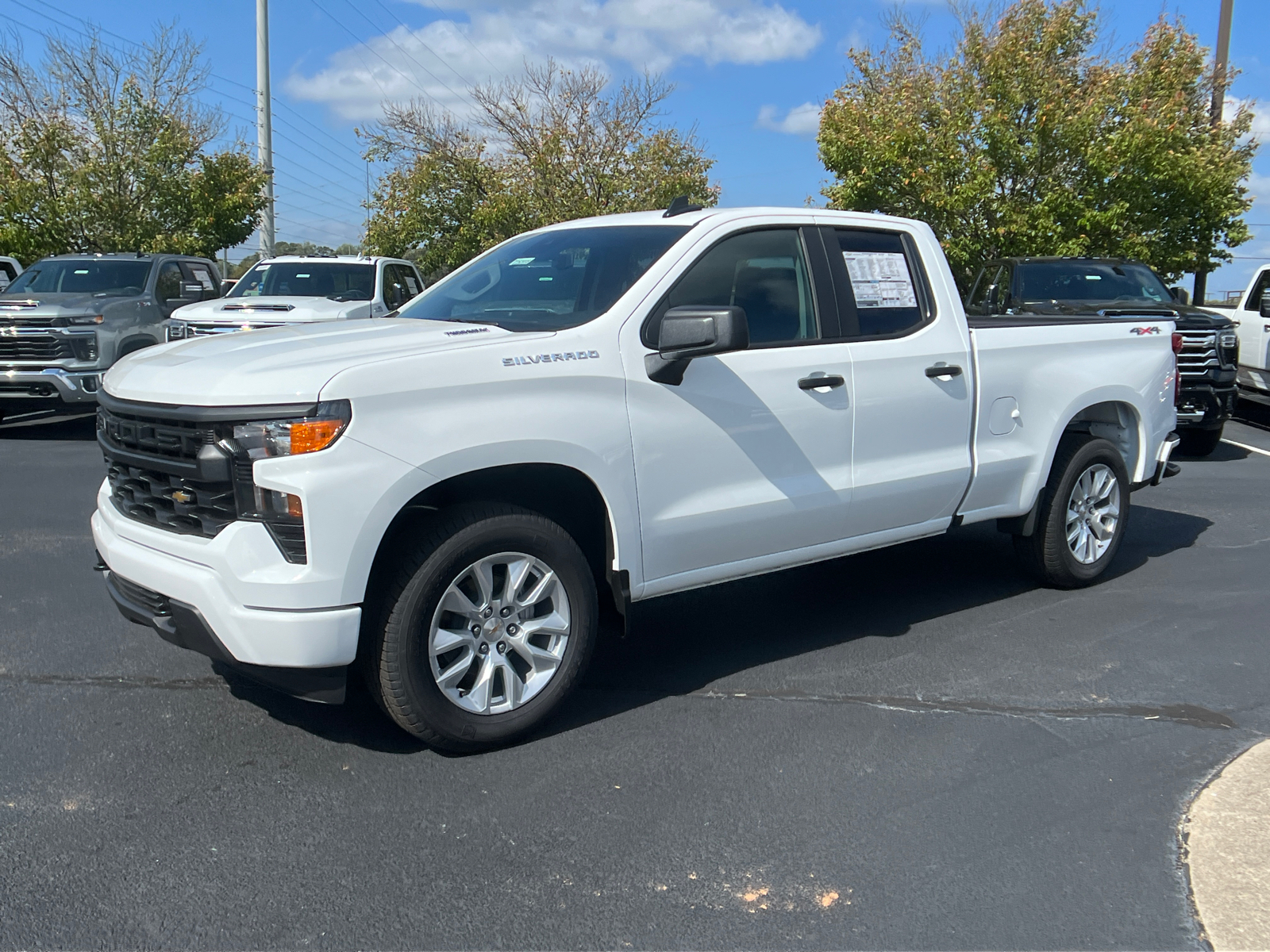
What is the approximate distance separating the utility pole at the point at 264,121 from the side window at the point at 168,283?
1081 centimetres

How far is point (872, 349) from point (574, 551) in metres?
1.77

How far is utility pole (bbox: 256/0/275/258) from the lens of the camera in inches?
973

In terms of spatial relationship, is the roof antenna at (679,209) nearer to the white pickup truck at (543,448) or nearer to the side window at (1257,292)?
the white pickup truck at (543,448)

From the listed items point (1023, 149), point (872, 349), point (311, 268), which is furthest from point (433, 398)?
point (1023, 149)

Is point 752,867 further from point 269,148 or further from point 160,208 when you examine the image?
point 269,148

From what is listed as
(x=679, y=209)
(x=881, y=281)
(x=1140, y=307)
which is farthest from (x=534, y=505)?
(x=1140, y=307)

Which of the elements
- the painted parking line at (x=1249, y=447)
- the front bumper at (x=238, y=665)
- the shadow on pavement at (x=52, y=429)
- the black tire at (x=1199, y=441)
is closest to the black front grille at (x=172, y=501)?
the front bumper at (x=238, y=665)

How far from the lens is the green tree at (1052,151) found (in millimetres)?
17531

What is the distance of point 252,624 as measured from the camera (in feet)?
11.8

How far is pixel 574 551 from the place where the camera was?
13.7ft

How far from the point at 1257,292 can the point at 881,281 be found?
11142 millimetres

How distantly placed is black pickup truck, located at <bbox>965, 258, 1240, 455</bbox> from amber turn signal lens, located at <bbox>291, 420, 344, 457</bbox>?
8099mm

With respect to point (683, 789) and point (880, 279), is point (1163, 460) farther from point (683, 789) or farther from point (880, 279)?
point (683, 789)

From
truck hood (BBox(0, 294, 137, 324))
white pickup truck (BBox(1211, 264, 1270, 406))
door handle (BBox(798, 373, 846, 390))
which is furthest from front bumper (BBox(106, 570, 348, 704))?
white pickup truck (BBox(1211, 264, 1270, 406))
